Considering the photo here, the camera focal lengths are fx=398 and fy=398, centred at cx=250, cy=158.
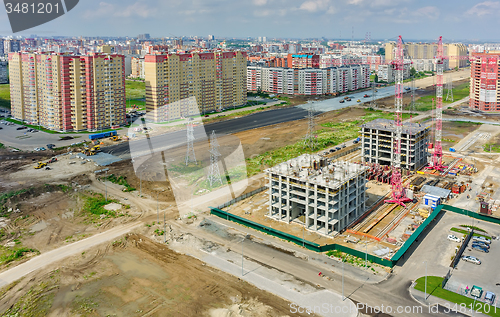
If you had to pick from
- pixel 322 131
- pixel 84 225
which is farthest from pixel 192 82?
pixel 84 225

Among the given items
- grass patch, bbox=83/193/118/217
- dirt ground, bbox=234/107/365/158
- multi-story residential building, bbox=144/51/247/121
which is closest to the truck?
multi-story residential building, bbox=144/51/247/121

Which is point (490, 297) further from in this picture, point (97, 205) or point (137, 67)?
point (137, 67)

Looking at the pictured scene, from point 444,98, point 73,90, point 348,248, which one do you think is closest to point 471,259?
point 348,248

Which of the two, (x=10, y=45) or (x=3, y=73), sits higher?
(x=10, y=45)

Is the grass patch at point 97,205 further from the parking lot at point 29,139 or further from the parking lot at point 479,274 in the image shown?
the parking lot at point 479,274

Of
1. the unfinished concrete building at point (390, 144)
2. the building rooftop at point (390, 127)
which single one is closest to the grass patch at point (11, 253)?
the unfinished concrete building at point (390, 144)

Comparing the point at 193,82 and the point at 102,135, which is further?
the point at 193,82

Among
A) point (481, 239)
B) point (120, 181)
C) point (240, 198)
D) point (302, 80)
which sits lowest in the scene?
point (481, 239)

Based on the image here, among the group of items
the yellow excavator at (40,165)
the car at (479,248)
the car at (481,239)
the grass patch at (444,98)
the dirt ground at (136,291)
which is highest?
the grass patch at (444,98)
